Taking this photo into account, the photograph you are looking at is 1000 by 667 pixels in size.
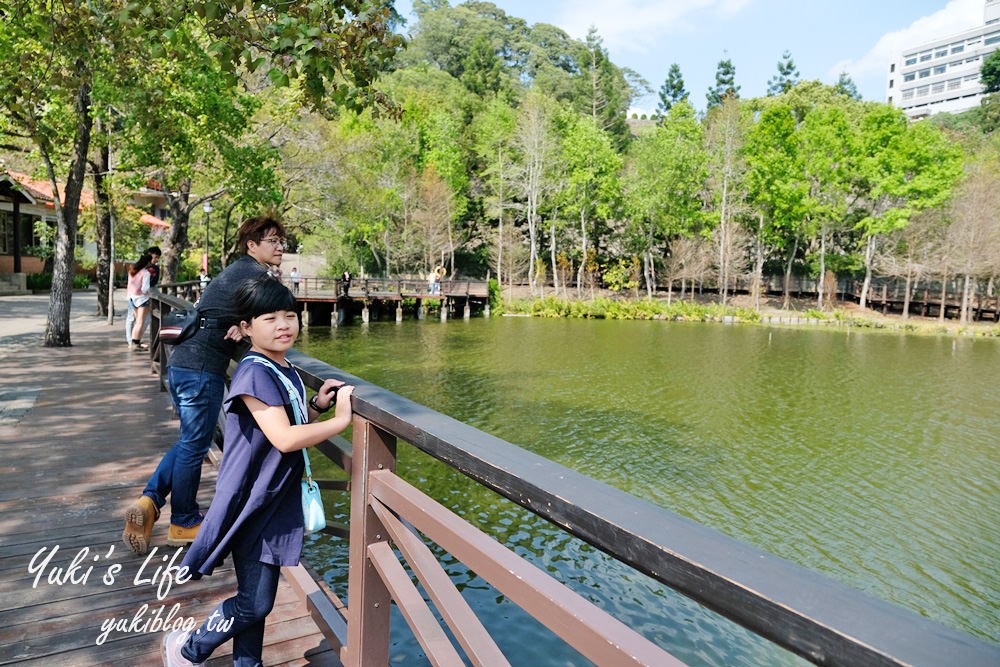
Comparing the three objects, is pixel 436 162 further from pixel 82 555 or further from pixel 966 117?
pixel 966 117

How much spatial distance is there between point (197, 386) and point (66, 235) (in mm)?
10663

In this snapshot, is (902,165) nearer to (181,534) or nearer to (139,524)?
(181,534)

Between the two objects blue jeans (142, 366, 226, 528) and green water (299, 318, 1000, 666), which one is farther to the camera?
green water (299, 318, 1000, 666)

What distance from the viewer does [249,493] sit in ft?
7.47

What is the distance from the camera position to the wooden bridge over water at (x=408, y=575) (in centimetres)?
91

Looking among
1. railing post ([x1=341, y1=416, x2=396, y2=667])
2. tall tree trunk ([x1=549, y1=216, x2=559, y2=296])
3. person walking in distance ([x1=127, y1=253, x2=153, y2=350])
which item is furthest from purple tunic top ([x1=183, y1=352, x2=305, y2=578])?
tall tree trunk ([x1=549, y1=216, x2=559, y2=296])

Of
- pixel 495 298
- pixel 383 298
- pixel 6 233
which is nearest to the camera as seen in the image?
pixel 6 233

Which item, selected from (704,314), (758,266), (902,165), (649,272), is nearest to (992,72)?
(902,165)

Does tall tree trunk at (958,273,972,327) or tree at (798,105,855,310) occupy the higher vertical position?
tree at (798,105,855,310)

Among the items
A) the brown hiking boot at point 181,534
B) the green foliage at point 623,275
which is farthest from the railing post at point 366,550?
the green foliage at point 623,275

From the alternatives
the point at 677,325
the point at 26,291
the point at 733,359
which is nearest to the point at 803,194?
the point at 677,325

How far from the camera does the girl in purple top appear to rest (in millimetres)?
2207

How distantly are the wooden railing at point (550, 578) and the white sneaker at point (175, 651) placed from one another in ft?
1.63

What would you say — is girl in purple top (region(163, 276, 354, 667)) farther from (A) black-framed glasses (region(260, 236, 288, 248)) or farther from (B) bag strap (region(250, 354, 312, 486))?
(A) black-framed glasses (region(260, 236, 288, 248))
